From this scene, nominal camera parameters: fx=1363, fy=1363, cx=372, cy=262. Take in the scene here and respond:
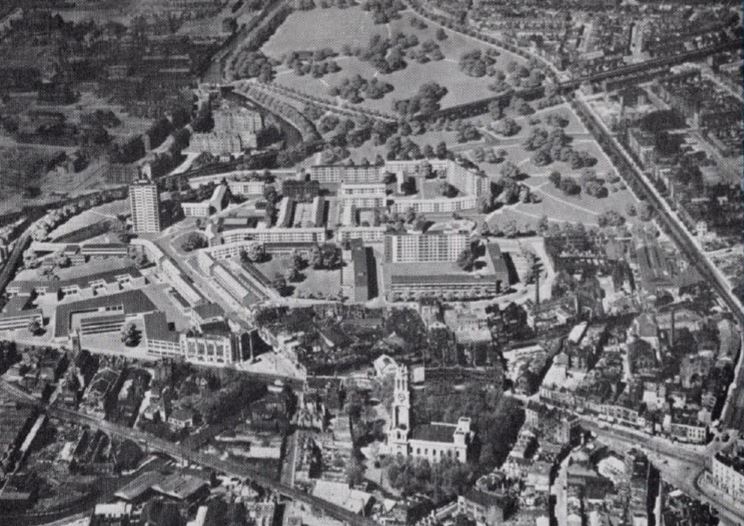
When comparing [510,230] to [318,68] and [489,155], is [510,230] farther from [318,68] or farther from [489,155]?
[318,68]

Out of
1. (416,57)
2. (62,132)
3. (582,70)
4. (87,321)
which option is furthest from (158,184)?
(582,70)

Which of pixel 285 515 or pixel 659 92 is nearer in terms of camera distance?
pixel 285 515

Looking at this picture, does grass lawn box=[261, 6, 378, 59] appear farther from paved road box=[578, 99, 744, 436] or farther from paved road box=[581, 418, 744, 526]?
paved road box=[581, 418, 744, 526]

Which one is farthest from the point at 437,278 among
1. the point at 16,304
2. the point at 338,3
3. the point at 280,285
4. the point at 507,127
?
the point at 338,3

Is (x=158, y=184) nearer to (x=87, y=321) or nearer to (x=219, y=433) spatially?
(x=87, y=321)

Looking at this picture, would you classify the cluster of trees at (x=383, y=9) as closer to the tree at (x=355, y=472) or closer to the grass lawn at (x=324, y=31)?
the grass lawn at (x=324, y=31)

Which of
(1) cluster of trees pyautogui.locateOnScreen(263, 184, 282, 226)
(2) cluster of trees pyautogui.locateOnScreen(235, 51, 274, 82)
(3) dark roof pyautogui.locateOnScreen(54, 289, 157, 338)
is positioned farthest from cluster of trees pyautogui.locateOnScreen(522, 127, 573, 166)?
(3) dark roof pyautogui.locateOnScreen(54, 289, 157, 338)

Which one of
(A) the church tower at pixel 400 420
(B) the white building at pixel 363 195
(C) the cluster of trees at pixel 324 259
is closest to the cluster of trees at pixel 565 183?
(B) the white building at pixel 363 195
